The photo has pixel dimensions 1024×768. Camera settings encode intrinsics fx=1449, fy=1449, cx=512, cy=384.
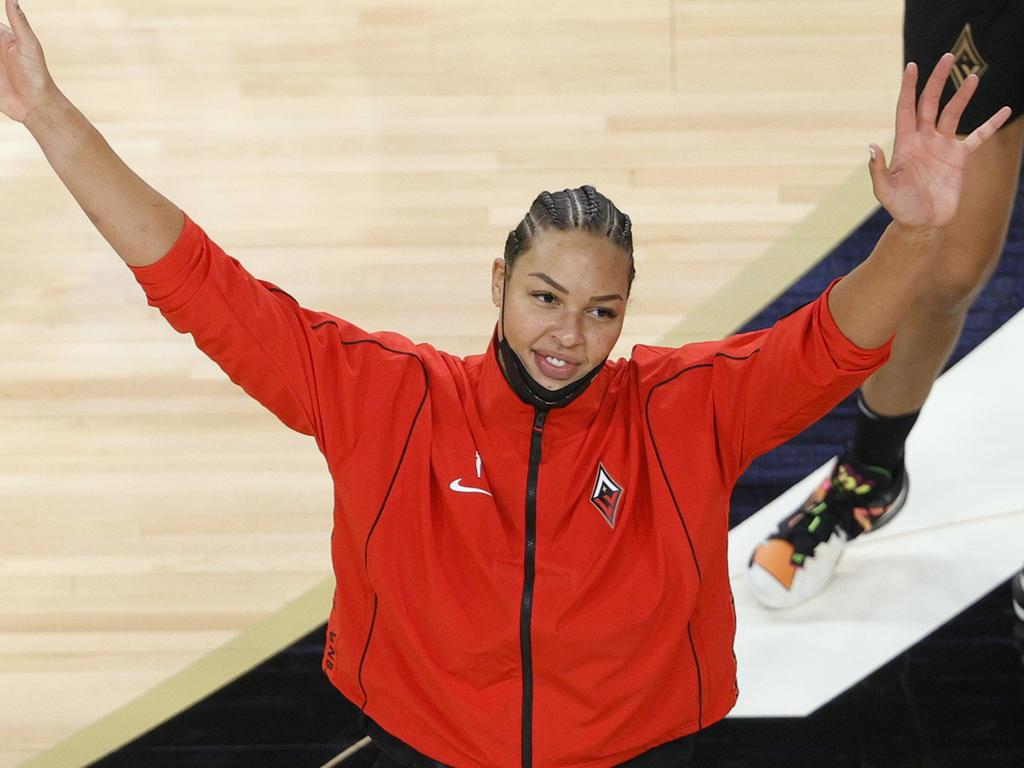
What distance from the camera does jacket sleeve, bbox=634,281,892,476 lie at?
186 centimetres

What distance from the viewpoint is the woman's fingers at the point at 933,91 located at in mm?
1809

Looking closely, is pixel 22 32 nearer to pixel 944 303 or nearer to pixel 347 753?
pixel 347 753

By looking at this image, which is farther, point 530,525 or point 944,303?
point 944,303

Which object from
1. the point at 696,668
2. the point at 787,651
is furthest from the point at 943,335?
the point at 696,668

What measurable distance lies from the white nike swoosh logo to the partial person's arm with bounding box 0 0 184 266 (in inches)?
20.0

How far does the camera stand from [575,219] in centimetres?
193

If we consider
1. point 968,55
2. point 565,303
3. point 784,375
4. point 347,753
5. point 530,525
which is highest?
point 968,55

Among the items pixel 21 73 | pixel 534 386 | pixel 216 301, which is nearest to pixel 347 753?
pixel 534 386

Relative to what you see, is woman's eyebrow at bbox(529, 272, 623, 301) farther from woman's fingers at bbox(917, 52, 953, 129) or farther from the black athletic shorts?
the black athletic shorts

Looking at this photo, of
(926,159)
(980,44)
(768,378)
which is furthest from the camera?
(980,44)

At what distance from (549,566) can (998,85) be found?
3.81 ft

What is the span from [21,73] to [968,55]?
5.04ft

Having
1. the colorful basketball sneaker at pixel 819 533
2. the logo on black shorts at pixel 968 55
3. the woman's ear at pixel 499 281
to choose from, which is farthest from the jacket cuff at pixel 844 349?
the colorful basketball sneaker at pixel 819 533

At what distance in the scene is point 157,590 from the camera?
3.01 metres
